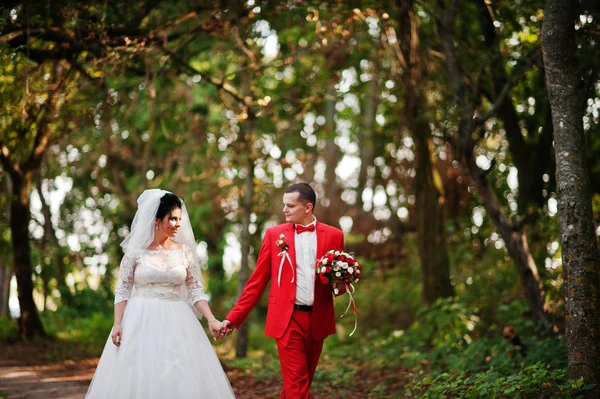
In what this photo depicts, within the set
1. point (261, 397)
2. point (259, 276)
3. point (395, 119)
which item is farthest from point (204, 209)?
point (259, 276)

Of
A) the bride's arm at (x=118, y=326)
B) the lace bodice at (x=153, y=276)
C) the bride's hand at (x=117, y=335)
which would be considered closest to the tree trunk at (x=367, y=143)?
the lace bodice at (x=153, y=276)

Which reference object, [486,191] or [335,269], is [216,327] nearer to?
[335,269]

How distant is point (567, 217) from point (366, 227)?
1366cm

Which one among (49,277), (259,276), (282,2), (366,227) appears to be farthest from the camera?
(366,227)

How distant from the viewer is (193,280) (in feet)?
21.0

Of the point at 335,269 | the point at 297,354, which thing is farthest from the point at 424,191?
the point at 297,354

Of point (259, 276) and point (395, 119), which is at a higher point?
point (395, 119)

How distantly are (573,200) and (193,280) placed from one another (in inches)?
142

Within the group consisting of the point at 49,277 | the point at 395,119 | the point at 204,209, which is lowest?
the point at 49,277

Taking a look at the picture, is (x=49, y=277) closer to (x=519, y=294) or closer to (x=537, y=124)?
(x=519, y=294)

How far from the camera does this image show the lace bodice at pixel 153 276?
19.9 ft

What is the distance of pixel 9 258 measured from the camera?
43.2 ft

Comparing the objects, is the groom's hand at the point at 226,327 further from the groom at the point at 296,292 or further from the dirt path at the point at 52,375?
the dirt path at the point at 52,375

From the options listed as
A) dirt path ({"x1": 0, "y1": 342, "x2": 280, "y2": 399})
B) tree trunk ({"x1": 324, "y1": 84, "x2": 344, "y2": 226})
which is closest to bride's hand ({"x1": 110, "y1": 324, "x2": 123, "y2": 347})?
dirt path ({"x1": 0, "y1": 342, "x2": 280, "y2": 399})
